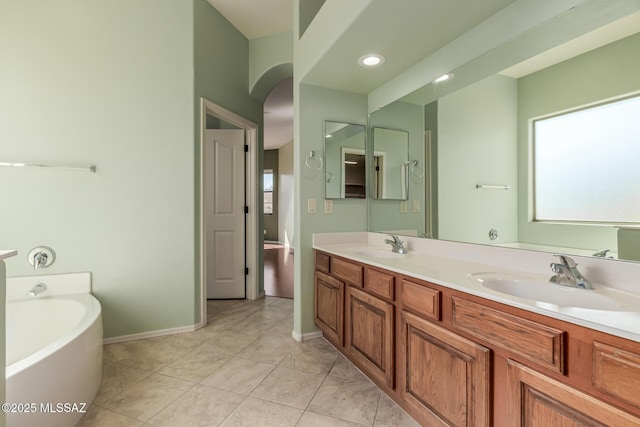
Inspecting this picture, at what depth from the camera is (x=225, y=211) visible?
349 centimetres

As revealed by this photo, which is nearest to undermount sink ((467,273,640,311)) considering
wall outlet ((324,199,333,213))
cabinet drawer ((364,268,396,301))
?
cabinet drawer ((364,268,396,301))

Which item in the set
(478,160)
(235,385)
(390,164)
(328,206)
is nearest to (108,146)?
(328,206)

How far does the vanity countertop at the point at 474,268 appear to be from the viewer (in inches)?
30.1

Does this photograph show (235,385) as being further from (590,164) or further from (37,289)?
(590,164)

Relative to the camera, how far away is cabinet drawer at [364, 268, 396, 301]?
155 cm

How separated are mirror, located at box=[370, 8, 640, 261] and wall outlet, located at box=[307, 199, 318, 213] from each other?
767mm

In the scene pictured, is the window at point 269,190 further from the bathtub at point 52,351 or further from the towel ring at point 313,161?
the bathtub at point 52,351

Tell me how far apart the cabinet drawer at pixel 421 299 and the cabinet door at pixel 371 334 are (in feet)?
0.51

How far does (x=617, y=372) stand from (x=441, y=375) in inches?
25.0

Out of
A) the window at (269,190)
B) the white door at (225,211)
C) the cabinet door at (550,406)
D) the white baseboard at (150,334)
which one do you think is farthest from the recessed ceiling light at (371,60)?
the window at (269,190)

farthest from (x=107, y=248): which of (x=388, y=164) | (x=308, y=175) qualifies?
(x=388, y=164)

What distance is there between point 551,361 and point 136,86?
122 inches

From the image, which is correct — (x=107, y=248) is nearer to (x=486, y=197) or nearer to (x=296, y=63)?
(x=296, y=63)

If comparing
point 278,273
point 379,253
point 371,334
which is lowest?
point 278,273
